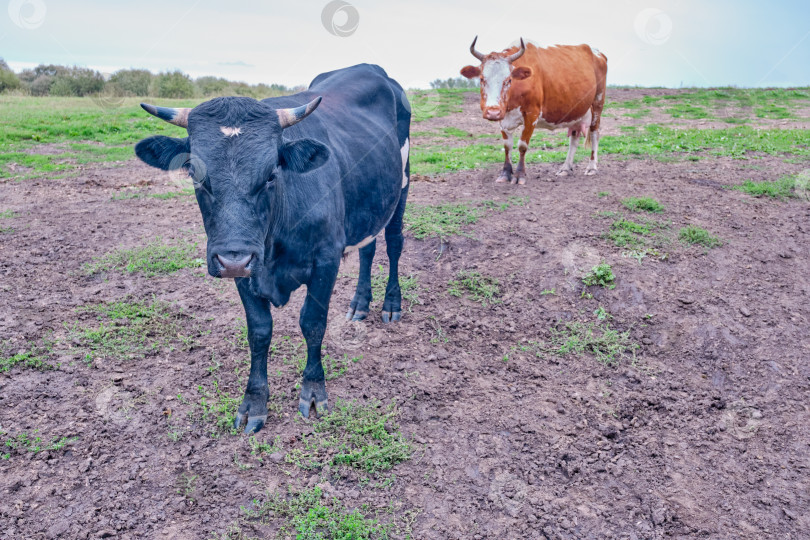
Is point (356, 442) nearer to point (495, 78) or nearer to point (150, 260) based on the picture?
point (150, 260)

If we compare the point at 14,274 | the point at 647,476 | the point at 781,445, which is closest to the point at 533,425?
the point at 647,476

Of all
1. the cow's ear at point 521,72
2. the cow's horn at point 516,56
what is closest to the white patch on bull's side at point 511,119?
the cow's ear at point 521,72

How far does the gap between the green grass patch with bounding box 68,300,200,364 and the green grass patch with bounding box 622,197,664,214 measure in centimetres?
584

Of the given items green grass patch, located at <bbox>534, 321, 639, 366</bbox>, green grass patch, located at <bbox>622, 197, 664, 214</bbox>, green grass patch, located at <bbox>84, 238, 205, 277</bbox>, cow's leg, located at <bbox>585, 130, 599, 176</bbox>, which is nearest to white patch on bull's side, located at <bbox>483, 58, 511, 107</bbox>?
cow's leg, located at <bbox>585, 130, 599, 176</bbox>

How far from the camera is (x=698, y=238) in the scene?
6613 mm

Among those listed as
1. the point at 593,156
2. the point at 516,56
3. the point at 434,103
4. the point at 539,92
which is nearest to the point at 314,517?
the point at 516,56

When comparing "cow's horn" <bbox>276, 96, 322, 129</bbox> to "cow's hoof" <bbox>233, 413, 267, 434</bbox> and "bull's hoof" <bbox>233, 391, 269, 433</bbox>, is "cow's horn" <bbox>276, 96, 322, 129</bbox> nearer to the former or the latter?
"bull's hoof" <bbox>233, 391, 269, 433</bbox>

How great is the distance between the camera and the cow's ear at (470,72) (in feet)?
32.4

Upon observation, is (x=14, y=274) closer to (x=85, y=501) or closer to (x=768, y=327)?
(x=85, y=501)

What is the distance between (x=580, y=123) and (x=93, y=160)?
10.1m

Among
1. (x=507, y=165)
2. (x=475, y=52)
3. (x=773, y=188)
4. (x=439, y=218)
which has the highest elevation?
(x=475, y=52)

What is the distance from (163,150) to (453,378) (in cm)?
278

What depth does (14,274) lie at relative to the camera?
20.0 ft

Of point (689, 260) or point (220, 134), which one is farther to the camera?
point (689, 260)
